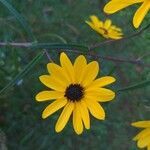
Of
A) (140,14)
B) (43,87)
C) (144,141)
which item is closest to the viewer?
(140,14)

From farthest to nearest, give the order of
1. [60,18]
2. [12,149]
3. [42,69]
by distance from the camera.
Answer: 1. [60,18]
2. [12,149]
3. [42,69]

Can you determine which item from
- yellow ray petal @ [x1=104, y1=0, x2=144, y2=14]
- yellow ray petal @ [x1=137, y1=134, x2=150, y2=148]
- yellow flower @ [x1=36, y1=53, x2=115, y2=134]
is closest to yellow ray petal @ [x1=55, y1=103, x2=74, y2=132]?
yellow flower @ [x1=36, y1=53, x2=115, y2=134]

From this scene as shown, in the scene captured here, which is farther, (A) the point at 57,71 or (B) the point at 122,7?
(A) the point at 57,71

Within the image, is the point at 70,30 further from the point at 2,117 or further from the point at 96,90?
the point at 96,90

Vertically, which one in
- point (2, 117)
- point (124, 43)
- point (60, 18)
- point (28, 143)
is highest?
point (60, 18)

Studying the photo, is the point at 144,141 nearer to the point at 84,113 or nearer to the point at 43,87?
the point at 84,113

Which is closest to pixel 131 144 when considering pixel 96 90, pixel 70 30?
pixel 70 30

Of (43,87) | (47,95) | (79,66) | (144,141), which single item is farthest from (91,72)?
(43,87)

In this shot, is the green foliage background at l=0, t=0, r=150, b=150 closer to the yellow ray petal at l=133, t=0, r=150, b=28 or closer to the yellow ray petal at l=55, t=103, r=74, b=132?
the yellow ray petal at l=55, t=103, r=74, b=132
